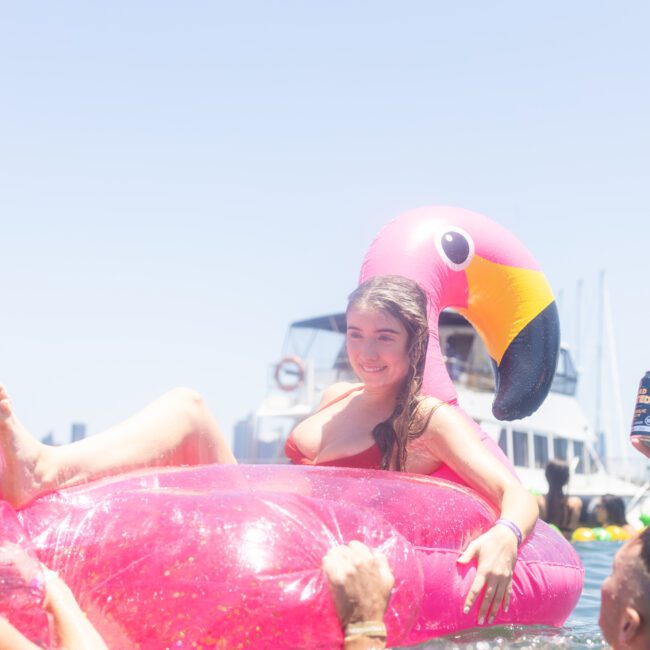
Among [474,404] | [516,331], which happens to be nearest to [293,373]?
[474,404]

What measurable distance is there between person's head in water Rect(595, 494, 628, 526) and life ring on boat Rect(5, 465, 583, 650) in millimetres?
10932

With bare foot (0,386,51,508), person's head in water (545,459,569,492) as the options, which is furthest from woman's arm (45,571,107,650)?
person's head in water (545,459,569,492)

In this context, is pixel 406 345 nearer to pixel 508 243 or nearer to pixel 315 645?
pixel 508 243

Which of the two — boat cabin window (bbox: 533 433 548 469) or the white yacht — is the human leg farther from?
boat cabin window (bbox: 533 433 548 469)

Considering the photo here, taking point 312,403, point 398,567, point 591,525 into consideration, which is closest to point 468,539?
point 398,567

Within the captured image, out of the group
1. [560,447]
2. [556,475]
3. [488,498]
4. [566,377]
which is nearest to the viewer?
[488,498]

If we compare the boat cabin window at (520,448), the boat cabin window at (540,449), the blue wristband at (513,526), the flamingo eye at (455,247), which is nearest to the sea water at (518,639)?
the blue wristband at (513,526)

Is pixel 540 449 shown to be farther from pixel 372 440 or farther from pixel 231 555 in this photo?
pixel 231 555

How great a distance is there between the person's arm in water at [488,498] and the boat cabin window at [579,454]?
17.5m

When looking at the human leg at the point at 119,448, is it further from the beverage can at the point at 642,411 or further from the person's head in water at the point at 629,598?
the person's head in water at the point at 629,598

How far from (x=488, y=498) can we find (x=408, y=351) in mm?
557

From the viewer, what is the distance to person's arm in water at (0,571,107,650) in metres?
1.84

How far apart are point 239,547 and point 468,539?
32.3 inches

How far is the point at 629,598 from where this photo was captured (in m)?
1.56
